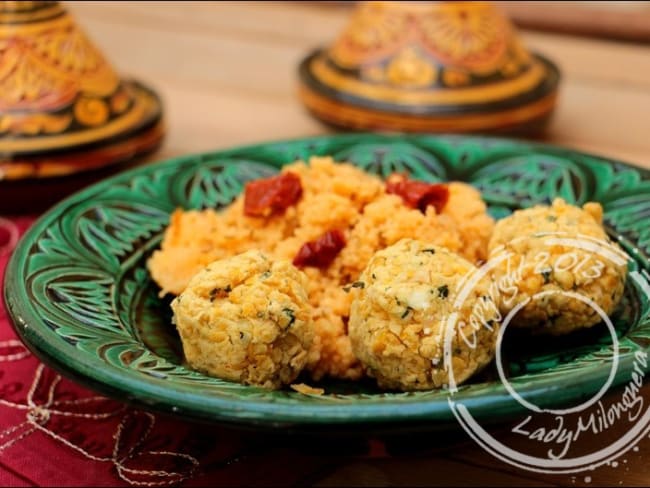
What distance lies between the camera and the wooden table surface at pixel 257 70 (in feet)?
5.65

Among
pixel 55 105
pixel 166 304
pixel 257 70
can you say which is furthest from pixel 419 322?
pixel 257 70

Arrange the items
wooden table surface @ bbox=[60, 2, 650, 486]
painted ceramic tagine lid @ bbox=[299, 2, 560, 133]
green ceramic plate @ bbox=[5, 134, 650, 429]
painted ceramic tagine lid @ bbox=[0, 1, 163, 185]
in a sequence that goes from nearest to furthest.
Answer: green ceramic plate @ bbox=[5, 134, 650, 429] < painted ceramic tagine lid @ bbox=[0, 1, 163, 185] < painted ceramic tagine lid @ bbox=[299, 2, 560, 133] < wooden table surface @ bbox=[60, 2, 650, 486]

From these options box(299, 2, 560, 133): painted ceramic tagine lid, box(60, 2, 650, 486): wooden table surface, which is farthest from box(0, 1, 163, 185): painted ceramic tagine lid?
box(299, 2, 560, 133): painted ceramic tagine lid

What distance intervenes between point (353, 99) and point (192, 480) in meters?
0.91

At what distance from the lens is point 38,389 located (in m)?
0.94

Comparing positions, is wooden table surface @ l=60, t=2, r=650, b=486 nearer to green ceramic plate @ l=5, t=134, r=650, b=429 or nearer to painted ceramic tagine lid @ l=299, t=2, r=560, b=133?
painted ceramic tagine lid @ l=299, t=2, r=560, b=133

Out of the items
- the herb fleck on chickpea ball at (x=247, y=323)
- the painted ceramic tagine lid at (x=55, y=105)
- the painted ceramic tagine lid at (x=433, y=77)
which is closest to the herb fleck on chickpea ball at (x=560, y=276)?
the herb fleck on chickpea ball at (x=247, y=323)

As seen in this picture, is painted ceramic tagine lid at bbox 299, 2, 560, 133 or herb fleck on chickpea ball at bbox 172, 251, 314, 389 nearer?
herb fleck on chickpea ball at bbox 172, 251, 314, 389

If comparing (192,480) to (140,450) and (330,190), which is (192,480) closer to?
(140,450)

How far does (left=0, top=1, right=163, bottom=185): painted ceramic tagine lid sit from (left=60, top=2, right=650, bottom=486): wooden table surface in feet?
0.40

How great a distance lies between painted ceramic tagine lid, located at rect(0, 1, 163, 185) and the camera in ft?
4.30

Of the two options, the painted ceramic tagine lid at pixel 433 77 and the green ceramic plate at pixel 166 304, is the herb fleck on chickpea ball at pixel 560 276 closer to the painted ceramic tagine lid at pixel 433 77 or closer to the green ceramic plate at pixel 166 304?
the green ceramic plate at pixel 166 304

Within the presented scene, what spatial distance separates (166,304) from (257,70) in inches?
47.5

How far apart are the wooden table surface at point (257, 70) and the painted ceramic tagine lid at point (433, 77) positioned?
6.1 inches
